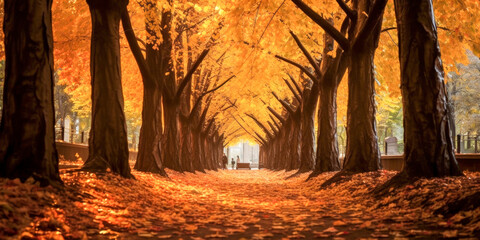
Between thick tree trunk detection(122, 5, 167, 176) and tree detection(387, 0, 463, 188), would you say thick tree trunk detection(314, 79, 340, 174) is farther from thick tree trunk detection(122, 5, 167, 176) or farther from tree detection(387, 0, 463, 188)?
tree detection(387, 0, 463, 188)

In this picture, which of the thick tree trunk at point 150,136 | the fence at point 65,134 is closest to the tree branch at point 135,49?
the thick tree trunk at point 150,136

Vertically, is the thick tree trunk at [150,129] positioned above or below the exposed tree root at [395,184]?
above

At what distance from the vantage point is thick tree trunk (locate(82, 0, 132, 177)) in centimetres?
923

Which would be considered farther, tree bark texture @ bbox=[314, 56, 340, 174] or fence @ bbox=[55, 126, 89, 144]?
fence @ bbox=[55, 126, 89, 144]

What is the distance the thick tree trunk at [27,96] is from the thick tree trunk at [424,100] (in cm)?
583

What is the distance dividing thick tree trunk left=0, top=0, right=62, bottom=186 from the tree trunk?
751 centimetres

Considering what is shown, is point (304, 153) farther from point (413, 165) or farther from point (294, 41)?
point (413, 165)

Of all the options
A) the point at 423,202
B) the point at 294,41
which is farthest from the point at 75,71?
the point at 423,202

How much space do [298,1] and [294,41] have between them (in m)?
5.31

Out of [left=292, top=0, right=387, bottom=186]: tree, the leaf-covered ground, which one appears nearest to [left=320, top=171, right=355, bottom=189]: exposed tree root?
[left=292, top=0, right=387, bottom=186]: tree

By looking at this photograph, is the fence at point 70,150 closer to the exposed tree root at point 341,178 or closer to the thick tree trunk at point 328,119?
the thick tree trunk at point 328,119

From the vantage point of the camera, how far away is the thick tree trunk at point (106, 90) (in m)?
9.23

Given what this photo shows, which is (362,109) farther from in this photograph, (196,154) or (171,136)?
(196,154)

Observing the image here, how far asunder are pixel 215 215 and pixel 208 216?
128 millimetres
